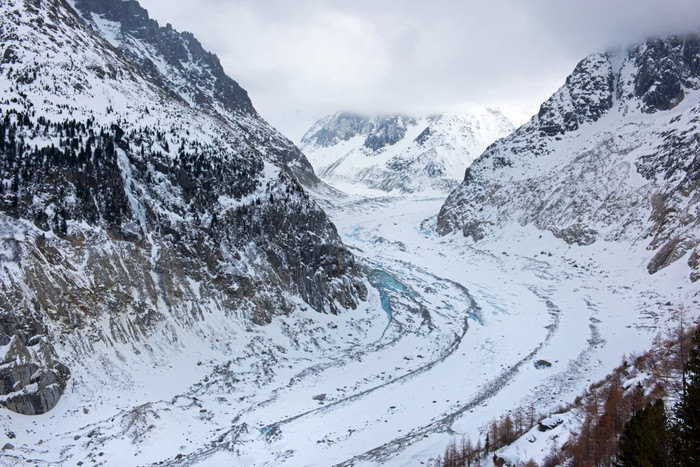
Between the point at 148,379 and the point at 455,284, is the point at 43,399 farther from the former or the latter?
the point at 455,284

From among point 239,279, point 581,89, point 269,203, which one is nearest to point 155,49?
point 269,203

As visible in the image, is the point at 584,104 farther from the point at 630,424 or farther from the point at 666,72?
the point at 630,424

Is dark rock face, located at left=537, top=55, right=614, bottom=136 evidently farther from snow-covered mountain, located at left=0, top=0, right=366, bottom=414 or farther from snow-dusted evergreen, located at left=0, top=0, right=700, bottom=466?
snow-covered mountain, located at left=0, top=0, right=366, bottom=414

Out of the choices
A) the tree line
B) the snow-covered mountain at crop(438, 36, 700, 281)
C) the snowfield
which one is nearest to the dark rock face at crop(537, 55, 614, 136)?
the snow-covered mountain at crop(438, 36, 700, 281)

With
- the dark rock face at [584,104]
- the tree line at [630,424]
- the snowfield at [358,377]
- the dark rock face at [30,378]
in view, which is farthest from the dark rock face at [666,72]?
the dark rock face at [30,378]

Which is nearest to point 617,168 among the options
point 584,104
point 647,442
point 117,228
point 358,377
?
point 584,104

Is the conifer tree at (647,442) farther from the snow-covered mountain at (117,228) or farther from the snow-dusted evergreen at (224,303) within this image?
the snow-covered mountain at (117,228)
